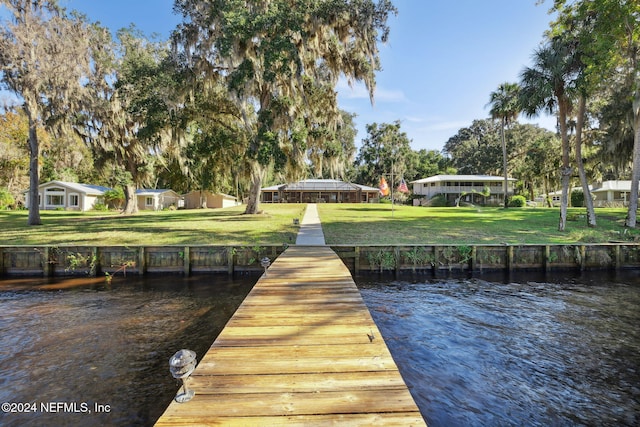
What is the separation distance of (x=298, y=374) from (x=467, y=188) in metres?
45.7

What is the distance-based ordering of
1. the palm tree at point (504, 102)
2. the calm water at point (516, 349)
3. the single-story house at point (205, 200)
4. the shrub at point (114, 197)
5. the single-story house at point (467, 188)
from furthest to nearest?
the single-story house at point (467, 188) < the single-story house at point (205, 200) < the shrub at point (114, 197) < the palm tree at point (504, 102) < the calm water at point (516, 349)

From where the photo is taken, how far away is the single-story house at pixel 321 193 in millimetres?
50000

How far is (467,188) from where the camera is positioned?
4412cm

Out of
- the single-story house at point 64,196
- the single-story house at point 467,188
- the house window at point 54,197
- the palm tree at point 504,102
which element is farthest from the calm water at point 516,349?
the house window at point 54,197

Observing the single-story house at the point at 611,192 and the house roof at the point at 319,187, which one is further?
the house roof at the point at 319,187

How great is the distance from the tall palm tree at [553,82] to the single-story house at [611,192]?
28966 mm

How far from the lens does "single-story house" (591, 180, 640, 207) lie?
38.8 meters

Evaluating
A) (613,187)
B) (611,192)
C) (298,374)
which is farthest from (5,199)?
(611,192)

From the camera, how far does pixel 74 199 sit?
36.9 m

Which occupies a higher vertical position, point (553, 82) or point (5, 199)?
point (553, 82)

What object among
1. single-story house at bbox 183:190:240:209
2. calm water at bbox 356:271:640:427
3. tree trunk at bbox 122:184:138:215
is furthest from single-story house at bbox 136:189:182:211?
calm water at bbox 356:271:640:427

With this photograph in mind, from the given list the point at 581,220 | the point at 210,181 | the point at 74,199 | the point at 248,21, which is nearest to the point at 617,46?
the point at 581,220

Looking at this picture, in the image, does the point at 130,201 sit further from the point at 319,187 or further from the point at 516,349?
the point at 516,349

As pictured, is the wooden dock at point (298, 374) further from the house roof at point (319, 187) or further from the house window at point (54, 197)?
the house roof at point (319, 187)
